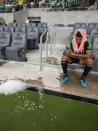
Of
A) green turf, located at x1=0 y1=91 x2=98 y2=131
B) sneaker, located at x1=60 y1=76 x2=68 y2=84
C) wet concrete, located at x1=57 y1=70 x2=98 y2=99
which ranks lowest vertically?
green turf, located at x1=0 y1=91 x2=98 y2=131

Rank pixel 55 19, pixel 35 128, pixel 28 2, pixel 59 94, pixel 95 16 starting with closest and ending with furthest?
pixel 35 128 < pixel 59 94 < pixel 95 16 < pixel 55 19 < pixel 28 2

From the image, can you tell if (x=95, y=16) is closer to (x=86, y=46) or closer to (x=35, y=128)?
(x=86, y=46)

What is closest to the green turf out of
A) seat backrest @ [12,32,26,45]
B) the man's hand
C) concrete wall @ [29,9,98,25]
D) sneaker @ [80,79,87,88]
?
sneaker @ [80,79,87,88]

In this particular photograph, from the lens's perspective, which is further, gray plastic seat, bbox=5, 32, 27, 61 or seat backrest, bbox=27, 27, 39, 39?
seat backrest, bbox=27, 27, 39, 39

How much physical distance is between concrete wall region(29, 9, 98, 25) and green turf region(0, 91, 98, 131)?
31.4 ft

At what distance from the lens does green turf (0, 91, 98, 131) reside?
226 cm

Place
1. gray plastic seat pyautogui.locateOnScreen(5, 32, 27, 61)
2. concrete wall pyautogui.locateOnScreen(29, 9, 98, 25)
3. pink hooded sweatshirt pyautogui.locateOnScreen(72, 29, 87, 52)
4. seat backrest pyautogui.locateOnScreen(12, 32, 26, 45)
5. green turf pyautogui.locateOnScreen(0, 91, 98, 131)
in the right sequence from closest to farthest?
1. green turf pyautogui.locateOnScreen(0, 91, 98, 131)
2. pink hooded sweatshirt pyautogui.locateOnScreen(72, 29, 87, 52)
3. gray plastic seat pyautogui.locateOnScreen(5, 32, 27, 61)
4. seat backrest pyautogui.locateOnScreen(12, 32, 26, 45)
5. concrete wall pyautogui.locateOnScreen(29, 9, 98, 25)

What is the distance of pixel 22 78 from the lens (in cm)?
355

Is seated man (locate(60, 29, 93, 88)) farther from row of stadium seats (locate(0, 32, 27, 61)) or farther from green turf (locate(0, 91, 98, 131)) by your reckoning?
row of stadium seats (locate(0, 32, 27, 61))

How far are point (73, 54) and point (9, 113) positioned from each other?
175 cm

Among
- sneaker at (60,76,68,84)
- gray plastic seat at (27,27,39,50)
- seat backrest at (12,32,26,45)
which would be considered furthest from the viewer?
gray plastic seat at (27,27,39,50)

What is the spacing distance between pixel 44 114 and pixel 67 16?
1019cm

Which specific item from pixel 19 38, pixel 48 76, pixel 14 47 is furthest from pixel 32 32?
pixel 48 76

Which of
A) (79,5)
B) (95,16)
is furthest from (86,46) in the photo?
(79,5)
